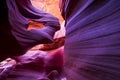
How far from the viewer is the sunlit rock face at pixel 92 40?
2.37 feet

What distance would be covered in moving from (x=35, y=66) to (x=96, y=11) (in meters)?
0.95

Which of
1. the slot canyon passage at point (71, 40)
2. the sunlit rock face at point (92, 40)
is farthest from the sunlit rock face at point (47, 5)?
the sunlit rock face at point (92, 40)

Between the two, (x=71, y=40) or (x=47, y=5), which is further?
(x=47, y=5)

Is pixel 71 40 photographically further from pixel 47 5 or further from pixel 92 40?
pixel 47 5

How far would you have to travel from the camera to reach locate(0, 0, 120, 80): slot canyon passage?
0.75 meters

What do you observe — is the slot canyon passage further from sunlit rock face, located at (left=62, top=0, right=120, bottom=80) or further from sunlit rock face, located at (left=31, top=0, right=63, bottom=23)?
sunlit rock face, located at (left=31, top=0, right=63, bottom=23)

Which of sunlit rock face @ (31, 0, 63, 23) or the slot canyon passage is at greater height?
sunlit rock face @ (31, 0, 63, 23)

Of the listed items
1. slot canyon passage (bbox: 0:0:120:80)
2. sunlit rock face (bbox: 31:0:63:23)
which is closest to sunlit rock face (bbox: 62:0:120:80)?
slot canyon passage (bbox: 0:0:120:80)

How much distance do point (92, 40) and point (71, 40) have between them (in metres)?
0.32

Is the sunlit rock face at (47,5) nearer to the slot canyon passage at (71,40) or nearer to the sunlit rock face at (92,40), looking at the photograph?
the slot canyon passage at (71,40)

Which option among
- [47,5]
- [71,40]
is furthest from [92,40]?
[47,5]

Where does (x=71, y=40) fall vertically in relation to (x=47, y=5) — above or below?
below

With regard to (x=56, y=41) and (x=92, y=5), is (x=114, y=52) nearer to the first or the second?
(x=92, y=5)

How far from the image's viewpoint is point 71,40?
120 cm
